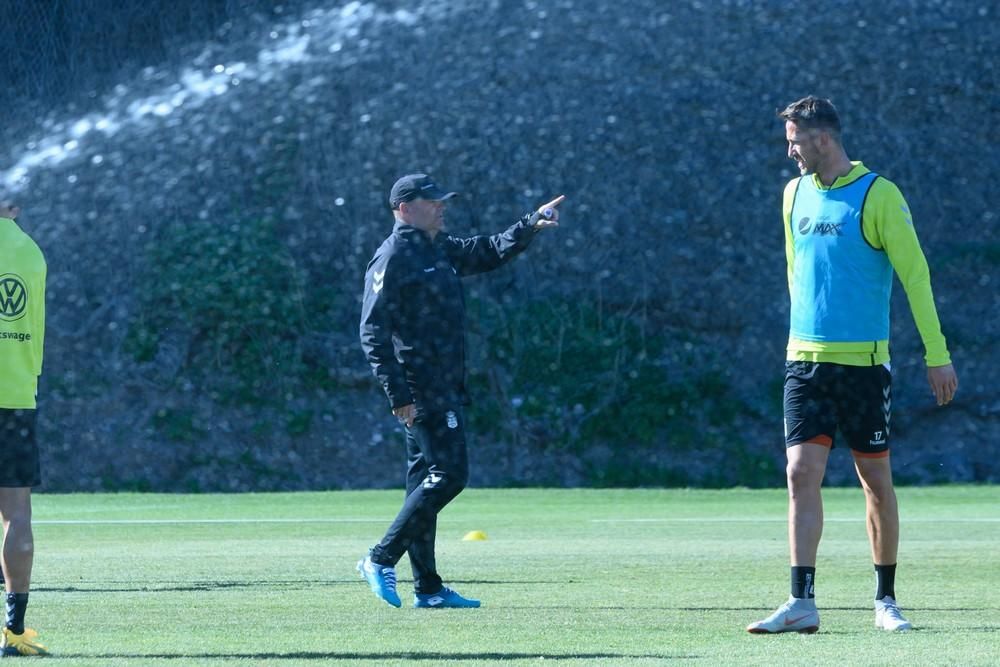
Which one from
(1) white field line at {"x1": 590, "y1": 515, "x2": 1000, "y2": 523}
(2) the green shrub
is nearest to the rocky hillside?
(2) the green shrub

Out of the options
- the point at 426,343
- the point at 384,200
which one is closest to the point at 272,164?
the point at 384,200

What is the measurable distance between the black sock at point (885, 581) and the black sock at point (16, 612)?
3.33m

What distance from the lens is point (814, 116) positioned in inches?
296

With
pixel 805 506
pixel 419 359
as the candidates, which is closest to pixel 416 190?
pixel 419 359

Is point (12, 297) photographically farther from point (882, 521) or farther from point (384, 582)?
point (882, 521)

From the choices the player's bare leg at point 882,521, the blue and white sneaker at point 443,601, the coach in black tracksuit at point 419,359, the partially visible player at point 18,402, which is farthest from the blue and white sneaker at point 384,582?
the player's bare leg at point 882,521

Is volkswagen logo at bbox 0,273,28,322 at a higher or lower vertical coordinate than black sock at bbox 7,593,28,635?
higher

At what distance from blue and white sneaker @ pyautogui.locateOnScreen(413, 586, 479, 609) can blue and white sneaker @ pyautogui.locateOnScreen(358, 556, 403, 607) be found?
11 cm

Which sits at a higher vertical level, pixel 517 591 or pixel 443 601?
pixel 443 601

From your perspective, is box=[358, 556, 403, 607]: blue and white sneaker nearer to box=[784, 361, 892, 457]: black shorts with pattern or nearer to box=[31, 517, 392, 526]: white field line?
box=[784, 361, 892, 457]: black shorts with pattern

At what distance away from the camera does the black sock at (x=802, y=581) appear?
7.41 metres

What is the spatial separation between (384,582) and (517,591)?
93cm

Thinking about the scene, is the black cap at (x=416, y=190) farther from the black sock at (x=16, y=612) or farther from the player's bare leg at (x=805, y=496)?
the black sock at (x=16, y=612)

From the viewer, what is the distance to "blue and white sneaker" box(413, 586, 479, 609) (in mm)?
8625
